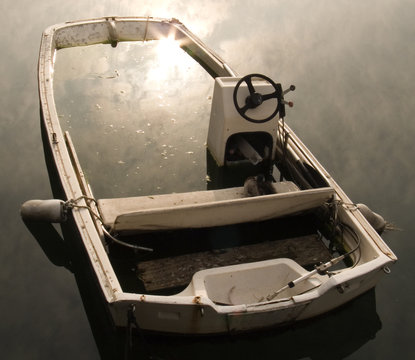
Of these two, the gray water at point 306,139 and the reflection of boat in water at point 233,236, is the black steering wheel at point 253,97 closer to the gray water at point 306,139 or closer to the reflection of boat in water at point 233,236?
the reflection of boat in water at point 233,236

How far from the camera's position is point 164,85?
6543 mm

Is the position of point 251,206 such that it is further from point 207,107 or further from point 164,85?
point 164,85

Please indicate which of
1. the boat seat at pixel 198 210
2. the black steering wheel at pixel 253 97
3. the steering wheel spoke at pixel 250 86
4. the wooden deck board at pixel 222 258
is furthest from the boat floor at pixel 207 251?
the steering wheel spoke at pixel 250 86

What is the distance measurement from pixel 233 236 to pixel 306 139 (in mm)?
2491

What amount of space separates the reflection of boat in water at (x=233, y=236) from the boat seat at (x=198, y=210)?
0.5 inches

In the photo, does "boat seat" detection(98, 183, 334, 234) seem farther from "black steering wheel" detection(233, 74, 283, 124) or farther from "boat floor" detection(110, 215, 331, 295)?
"black steering wheel" detection(233, 74, 283, 124)

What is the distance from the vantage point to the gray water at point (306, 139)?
3.71 m

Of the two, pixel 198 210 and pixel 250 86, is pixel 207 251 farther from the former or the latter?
pixel 250 86

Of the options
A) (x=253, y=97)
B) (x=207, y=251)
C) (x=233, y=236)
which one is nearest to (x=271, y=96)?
(x=253, y=97)

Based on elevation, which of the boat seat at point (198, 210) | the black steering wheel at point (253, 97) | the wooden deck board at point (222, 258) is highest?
the black steering wheel at point (253, 97)

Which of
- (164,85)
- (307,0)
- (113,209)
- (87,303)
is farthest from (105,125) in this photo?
(307,0)

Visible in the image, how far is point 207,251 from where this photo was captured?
4.07 metres

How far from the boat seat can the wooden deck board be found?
11.4 inches

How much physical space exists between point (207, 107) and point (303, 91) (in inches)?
67.3
